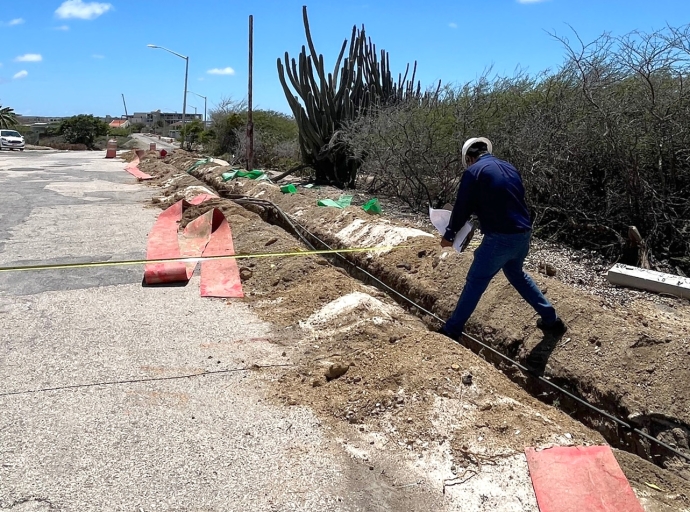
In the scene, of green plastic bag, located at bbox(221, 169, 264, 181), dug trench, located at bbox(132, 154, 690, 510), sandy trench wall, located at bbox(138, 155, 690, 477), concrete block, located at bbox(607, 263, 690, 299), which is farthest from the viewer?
green plastic bag, located at bbox(221, 169, 264, 181)

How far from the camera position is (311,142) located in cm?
1864

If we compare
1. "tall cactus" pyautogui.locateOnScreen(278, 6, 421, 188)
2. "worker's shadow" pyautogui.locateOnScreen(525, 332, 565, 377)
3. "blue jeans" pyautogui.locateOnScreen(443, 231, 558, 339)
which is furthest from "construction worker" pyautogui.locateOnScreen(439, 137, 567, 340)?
"tall cactus" pyautogui.locateOnScreen(278, 6, 421, 188)

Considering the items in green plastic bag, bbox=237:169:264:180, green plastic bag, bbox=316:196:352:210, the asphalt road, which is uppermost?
green plastic bag, bbox=237:169:264:180

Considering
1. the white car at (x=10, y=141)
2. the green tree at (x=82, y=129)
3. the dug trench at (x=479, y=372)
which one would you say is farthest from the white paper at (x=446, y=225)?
the green tree at (x=82, y=129)

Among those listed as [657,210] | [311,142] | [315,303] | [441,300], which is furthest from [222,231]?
[311,142]

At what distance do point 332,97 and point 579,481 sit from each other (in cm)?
1584

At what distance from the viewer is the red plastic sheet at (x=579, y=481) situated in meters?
3.40

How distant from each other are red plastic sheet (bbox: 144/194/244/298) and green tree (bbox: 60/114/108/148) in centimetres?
6038

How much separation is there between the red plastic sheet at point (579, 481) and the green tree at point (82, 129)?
6894 centimetres

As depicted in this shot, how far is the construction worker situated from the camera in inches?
191

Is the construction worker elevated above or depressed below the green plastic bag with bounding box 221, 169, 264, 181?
above

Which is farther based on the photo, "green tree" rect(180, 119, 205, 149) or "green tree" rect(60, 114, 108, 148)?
"green tree" rect(60, 114, 108, 148)

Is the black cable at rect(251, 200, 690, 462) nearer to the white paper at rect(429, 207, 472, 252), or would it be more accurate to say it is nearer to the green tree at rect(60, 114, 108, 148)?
the white paper at rect(429, 207, 472, 252)

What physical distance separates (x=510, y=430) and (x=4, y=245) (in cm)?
921
